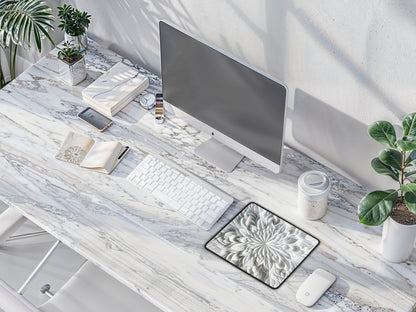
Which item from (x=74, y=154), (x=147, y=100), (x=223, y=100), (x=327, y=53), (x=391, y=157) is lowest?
(x=74, y=154)

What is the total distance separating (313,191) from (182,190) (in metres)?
0.44

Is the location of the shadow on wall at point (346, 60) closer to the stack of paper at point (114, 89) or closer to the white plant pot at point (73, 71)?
the stack of paper at point (114, 89)

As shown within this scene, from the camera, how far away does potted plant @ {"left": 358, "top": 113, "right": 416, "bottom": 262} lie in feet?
6.16

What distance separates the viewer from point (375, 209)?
1.89 metres

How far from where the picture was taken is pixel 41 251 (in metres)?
2.96

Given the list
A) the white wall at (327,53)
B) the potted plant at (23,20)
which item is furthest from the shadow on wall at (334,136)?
the potted plant at (23,20)

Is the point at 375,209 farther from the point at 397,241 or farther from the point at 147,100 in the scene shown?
the point at 147,100

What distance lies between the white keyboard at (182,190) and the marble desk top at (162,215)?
0.09ft

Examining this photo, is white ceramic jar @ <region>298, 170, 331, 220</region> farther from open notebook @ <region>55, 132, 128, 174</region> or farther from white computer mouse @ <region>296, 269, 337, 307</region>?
open notebook @ <region>55, 132, 128, 174</region>

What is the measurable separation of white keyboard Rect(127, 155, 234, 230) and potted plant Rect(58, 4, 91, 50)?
22.7 inches

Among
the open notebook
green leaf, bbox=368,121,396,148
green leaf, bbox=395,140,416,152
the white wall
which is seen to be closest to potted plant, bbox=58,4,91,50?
the white wall

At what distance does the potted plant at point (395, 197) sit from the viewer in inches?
74.0

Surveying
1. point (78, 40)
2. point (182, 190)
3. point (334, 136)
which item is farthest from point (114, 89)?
point (334, 136)

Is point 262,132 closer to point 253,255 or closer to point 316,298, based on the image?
point 253,255
